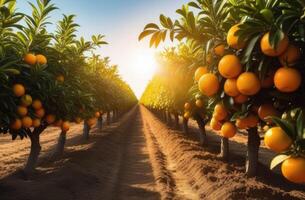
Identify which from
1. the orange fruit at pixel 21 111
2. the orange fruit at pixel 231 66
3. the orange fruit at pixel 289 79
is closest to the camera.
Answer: the orange fruit at pixel 289 79

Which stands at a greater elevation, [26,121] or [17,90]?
[17,90]

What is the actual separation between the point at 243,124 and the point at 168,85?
1848cm

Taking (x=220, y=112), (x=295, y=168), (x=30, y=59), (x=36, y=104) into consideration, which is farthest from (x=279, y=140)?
(x=30, y=59)

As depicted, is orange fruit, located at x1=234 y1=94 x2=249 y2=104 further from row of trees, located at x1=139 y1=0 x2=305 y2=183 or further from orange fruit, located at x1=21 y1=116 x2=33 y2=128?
orange fruit, located at x1=21 y1=116 x2=33 y2=128

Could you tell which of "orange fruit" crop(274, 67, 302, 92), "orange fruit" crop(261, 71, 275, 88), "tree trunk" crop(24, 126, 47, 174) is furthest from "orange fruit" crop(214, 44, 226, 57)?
"tree trunk" crop(24, 126, 47, 174)

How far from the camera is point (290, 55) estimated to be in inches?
153

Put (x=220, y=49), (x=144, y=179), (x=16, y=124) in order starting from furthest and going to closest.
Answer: (x=144, y=179) < (x=16, y=124) < (x=220, y=49)

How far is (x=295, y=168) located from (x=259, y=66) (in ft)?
4.06

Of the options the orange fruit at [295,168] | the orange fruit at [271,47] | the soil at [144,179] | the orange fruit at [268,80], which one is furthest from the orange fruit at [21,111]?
the orange fruit at [295,168]

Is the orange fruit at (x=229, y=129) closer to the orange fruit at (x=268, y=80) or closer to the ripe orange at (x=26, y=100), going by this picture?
the orange fruit at (x=268, y=80)

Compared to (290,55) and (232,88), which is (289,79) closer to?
(290,55)

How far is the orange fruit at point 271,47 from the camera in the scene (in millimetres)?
3795

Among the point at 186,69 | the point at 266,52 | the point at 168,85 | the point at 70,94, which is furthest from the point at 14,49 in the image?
the point at 168,85

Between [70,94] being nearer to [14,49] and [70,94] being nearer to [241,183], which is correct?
[14,49]
